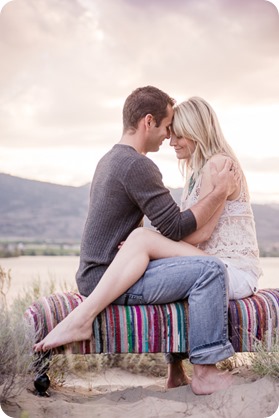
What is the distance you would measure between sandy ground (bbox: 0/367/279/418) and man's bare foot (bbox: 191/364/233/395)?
0.13 feet

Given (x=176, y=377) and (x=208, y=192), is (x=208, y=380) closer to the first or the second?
(x=176, y=377)

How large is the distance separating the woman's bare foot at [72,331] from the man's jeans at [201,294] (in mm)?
350

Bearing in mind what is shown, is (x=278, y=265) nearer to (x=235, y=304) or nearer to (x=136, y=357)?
(x=136, y=357)

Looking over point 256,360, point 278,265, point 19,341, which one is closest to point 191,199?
point 256,360

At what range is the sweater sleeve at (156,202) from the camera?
3.52m

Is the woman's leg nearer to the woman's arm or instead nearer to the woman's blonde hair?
the woman's arm

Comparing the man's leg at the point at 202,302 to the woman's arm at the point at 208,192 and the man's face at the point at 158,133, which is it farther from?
the man's face at the point at 158,133

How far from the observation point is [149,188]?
3.54m

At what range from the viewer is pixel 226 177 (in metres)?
3.71

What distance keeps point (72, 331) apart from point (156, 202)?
2.60 feet

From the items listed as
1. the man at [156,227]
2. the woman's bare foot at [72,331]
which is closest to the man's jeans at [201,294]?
the man at [156,227]

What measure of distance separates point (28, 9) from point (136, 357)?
9.16 ft

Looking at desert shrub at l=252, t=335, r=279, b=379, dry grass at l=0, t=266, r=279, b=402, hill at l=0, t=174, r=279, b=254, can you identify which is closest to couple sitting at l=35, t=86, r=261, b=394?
dry grass at l=0, t=266, r=279, b=402

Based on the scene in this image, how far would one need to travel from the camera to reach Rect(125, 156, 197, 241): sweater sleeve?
3518 millimetres
